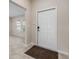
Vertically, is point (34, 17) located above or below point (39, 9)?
below

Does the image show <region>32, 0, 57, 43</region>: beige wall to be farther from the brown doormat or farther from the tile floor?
the brown doormat

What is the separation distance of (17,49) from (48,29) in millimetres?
1301

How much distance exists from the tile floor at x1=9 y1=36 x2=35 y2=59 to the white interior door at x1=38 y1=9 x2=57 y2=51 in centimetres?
89

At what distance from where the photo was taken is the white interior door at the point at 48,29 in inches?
106

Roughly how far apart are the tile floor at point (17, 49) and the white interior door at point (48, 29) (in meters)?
0.89

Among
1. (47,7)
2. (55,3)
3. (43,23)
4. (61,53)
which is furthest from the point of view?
(43,23)

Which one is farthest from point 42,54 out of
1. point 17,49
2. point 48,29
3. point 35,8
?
point 35,8

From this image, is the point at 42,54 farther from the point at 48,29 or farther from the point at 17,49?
the point at 48,29

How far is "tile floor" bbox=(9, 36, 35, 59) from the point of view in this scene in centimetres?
197

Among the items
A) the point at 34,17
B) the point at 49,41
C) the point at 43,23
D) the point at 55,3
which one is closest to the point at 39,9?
the point at 34,17

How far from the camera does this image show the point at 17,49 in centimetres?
218
